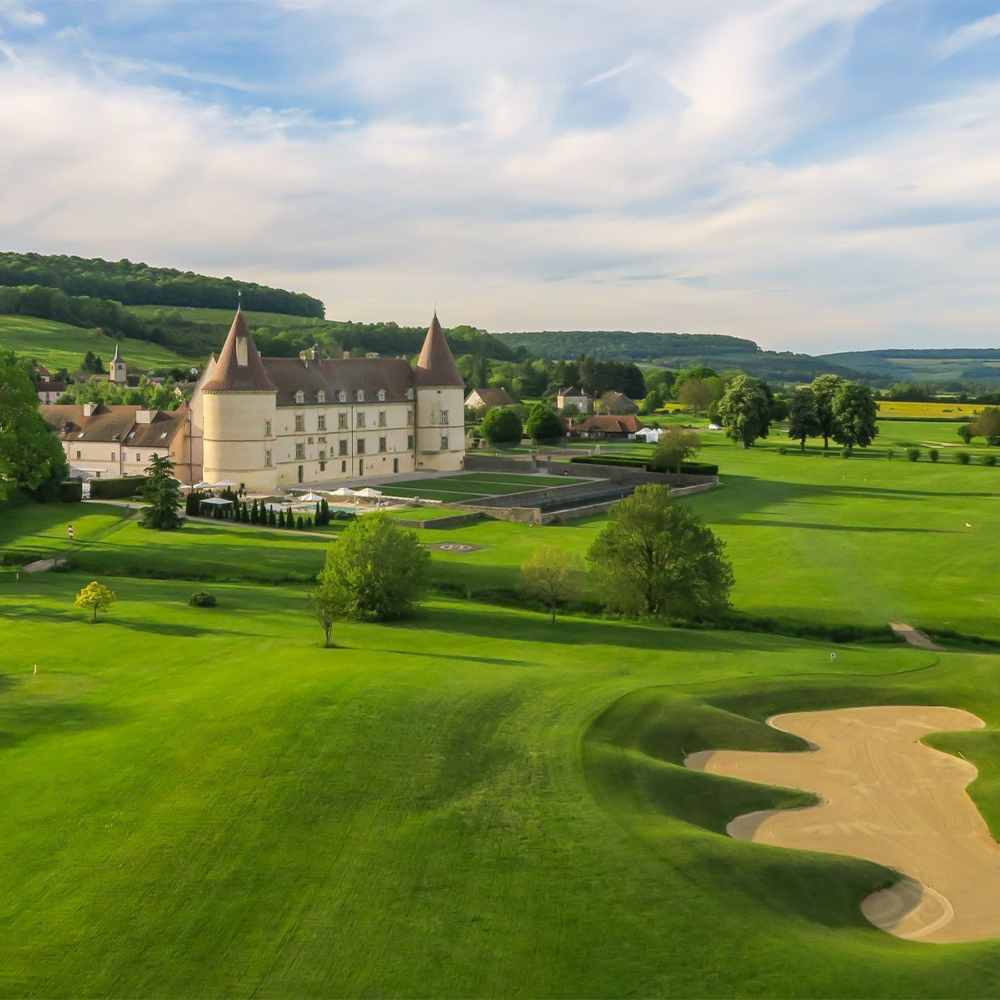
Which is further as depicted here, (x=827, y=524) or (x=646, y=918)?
(x=827, y=524)

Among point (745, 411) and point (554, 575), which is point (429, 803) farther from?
point (745, 411)

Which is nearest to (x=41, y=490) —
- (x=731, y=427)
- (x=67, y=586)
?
(x=67, y=586)

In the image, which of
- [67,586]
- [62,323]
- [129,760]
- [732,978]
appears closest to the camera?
[732,978]

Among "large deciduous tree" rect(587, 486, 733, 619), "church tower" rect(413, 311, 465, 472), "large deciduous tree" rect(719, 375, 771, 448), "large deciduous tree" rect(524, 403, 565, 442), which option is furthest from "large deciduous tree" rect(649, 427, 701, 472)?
"large deciduous tree" rect(587, 486, 733, 619)

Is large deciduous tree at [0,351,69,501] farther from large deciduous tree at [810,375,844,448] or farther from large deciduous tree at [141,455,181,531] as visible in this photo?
large deciduous tree at [810,375,844,448]

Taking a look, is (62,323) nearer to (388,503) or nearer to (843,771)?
(388,503)
